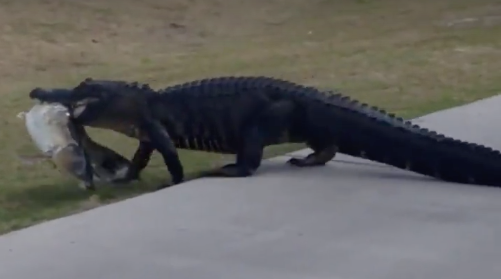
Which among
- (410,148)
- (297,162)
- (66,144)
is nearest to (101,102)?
(66,144)

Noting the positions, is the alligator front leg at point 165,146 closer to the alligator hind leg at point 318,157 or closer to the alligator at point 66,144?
the alligator at point 66,144

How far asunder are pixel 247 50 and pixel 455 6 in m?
6.27

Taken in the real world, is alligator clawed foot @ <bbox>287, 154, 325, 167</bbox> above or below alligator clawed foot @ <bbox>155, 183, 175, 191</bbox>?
above

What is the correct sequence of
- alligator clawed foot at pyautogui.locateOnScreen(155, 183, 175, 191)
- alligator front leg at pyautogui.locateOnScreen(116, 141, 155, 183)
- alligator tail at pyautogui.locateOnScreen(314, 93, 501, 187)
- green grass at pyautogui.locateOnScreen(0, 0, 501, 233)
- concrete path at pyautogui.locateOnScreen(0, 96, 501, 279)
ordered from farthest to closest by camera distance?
green grass at pyautogui.locateOnScreen(0, 0, 501, 233), alligator front leg at pyautogui.locateOnScreen(116, 141, 155, 183), alligator clawed foot at pyautogui.locateOnScreen(155, 183, 175, 191), alligator tail at pyautogui.locateOnScreen(314, 93, 501, 187), concrete path at pyautogui.locateOnScreen(0, 96, 501, 279)

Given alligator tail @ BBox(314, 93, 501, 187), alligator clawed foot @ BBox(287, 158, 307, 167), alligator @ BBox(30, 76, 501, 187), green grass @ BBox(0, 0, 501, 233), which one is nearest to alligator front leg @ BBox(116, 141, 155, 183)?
alligator @ BBox(30, 76, 501, 187)

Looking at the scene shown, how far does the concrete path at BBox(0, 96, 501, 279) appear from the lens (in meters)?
5.13

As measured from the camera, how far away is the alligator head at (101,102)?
22.8ft

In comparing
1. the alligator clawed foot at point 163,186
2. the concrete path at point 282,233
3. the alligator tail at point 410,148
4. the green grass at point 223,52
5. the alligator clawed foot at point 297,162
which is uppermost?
the alligator tail at point 410,148

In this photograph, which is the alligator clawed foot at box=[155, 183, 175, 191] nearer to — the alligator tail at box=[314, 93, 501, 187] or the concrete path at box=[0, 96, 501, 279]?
the concrete path at box=[0, 96, 501, 279]

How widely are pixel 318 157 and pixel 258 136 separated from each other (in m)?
0.44

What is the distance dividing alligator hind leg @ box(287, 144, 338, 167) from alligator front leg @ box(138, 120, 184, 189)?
32.1 inches

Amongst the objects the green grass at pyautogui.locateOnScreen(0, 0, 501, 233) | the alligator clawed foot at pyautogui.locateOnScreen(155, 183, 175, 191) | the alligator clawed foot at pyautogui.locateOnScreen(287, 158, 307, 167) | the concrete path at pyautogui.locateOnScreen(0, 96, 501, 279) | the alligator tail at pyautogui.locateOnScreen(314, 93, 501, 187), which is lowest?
the green grass at pyautogui.locateOnScreen(0, 0, 501, 233)

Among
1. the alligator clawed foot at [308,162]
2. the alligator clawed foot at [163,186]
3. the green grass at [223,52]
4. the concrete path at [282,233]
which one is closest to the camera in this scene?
the concrete path at [282,233]

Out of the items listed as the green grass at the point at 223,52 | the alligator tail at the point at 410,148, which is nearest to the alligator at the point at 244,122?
the alligator tail at the point at 410,148
